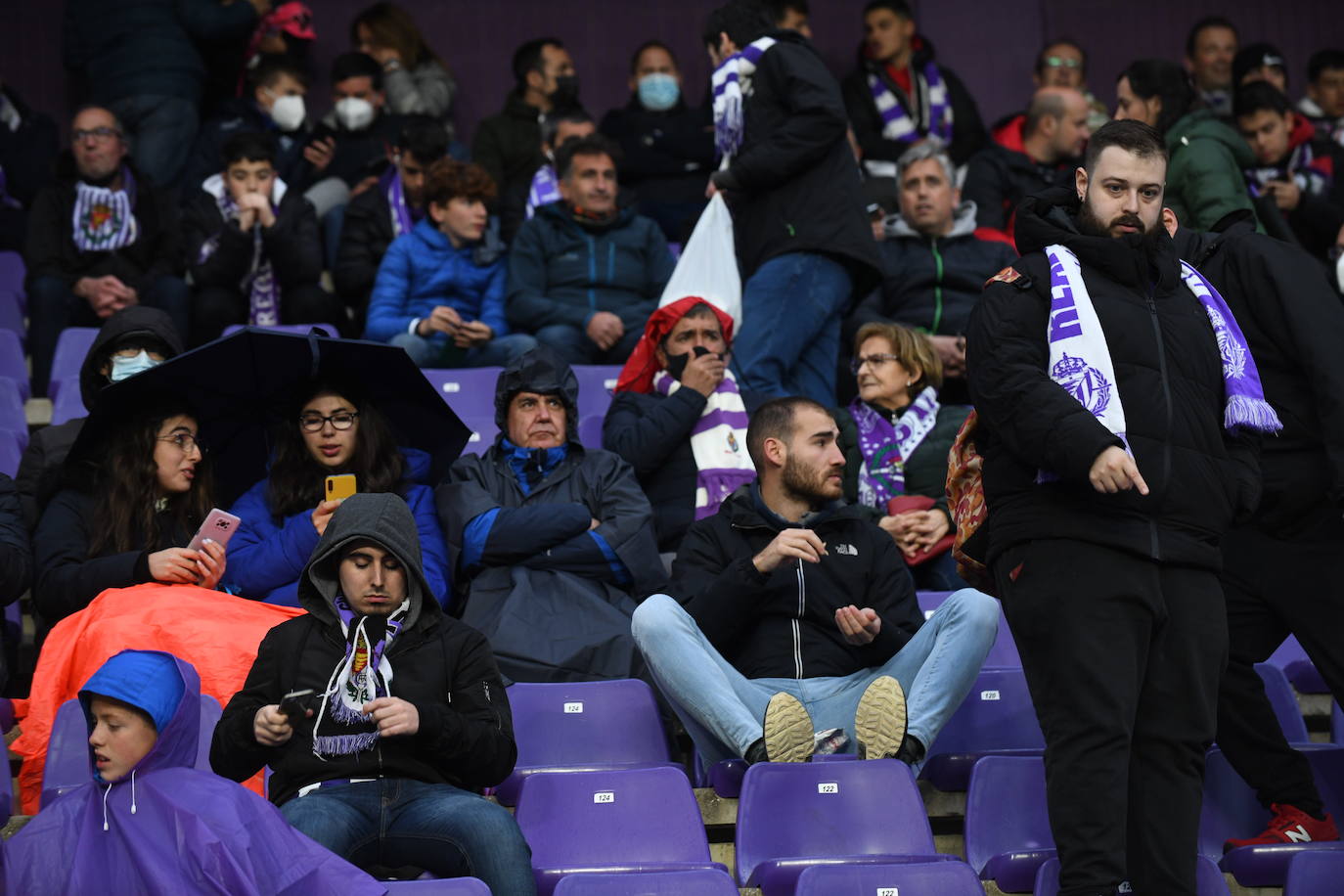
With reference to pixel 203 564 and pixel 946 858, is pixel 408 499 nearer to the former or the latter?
pixel 203 564

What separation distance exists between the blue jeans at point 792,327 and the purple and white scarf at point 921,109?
263 centimetres

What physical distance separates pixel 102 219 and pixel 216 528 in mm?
2898

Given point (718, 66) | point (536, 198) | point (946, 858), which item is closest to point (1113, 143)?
point (946, 858)

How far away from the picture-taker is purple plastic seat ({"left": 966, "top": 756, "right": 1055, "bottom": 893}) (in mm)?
3809

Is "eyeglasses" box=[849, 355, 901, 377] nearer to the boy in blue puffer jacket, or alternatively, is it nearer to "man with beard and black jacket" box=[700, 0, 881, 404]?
"man with beard and black jacket" box=[700, 0, 881, 404]

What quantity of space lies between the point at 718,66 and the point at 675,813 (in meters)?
3.29

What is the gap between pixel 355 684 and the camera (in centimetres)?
349

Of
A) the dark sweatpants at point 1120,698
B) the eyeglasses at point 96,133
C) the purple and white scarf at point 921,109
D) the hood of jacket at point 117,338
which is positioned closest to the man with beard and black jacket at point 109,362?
the hood of jacket at point 117,338

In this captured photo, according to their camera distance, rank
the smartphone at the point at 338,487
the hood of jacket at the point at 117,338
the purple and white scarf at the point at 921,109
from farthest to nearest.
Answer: the purple and white scarf at the point at 921,109 → the hood of jacket at the point at 117,338 → the smartphone at the point at 338,487

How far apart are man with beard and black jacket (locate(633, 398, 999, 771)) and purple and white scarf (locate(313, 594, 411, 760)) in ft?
2.33

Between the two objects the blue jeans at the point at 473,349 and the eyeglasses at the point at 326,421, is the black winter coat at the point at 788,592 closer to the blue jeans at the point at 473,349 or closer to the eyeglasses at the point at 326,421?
the eyeglasses at the point at 326,421

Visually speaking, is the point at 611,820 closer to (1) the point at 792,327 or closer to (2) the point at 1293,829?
(2) the point at 1293,829

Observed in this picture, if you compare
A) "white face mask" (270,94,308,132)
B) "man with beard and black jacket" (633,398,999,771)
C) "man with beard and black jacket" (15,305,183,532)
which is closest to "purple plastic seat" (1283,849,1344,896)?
"man with beard and black jacket" (633,398,999,771)

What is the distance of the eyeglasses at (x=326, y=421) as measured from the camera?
469cm
